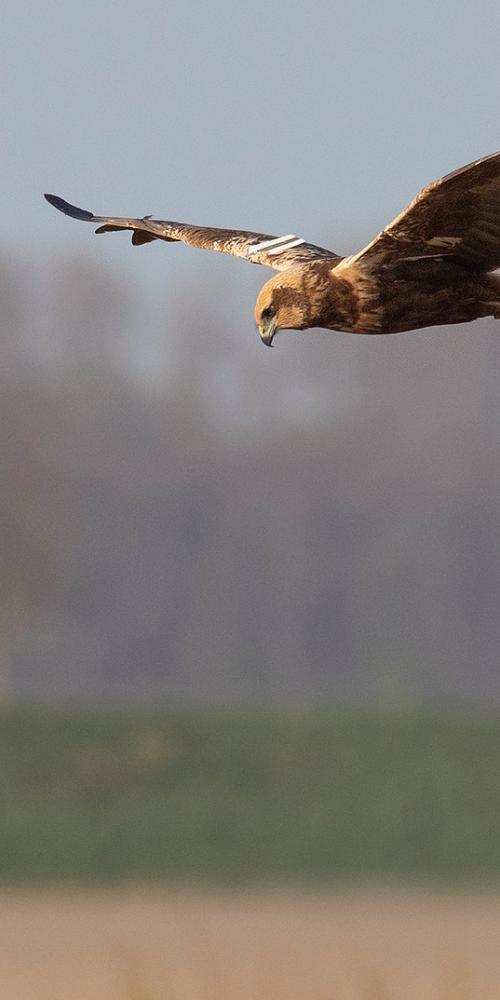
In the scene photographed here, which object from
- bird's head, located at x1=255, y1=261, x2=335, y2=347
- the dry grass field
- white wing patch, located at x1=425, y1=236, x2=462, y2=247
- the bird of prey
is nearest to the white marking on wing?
the bird of prey

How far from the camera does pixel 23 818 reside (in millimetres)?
23578

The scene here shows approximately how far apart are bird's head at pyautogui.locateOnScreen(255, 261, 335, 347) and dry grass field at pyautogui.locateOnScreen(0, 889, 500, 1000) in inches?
350

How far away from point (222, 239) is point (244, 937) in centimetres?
1296

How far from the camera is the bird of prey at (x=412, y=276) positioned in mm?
7047

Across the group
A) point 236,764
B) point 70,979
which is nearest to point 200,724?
point 236,764

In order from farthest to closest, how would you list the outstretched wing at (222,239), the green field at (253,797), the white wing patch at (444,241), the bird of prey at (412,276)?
the green field at (253,797)
the outstretched wing at (222,239)
the white wing patch at (444,241)
the bird of prey at (412,276)

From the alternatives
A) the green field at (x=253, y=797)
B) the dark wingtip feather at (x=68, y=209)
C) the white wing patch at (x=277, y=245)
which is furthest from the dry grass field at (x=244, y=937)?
the white wing patch at (x=277, y=245)

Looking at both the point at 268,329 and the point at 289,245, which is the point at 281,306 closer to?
the point at 268,329

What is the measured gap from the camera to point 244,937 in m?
20.6

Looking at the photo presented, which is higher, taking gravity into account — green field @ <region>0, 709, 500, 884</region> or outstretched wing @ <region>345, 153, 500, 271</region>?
outstretched wing @ <region>345, 153, 500, 271</region>

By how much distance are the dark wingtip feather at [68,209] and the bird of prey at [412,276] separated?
7.75 feet

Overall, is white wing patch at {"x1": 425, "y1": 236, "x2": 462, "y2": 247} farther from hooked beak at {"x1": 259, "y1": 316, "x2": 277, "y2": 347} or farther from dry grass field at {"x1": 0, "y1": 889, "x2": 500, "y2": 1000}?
dry grass field at {"x1": 0, "y1": 889, "x2": 500, "y2": 1000}

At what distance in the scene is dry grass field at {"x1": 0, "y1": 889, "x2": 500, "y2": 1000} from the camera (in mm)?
17344

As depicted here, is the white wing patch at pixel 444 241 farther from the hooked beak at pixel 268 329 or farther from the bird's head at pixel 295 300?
the hooked beak at pixel 268 329
